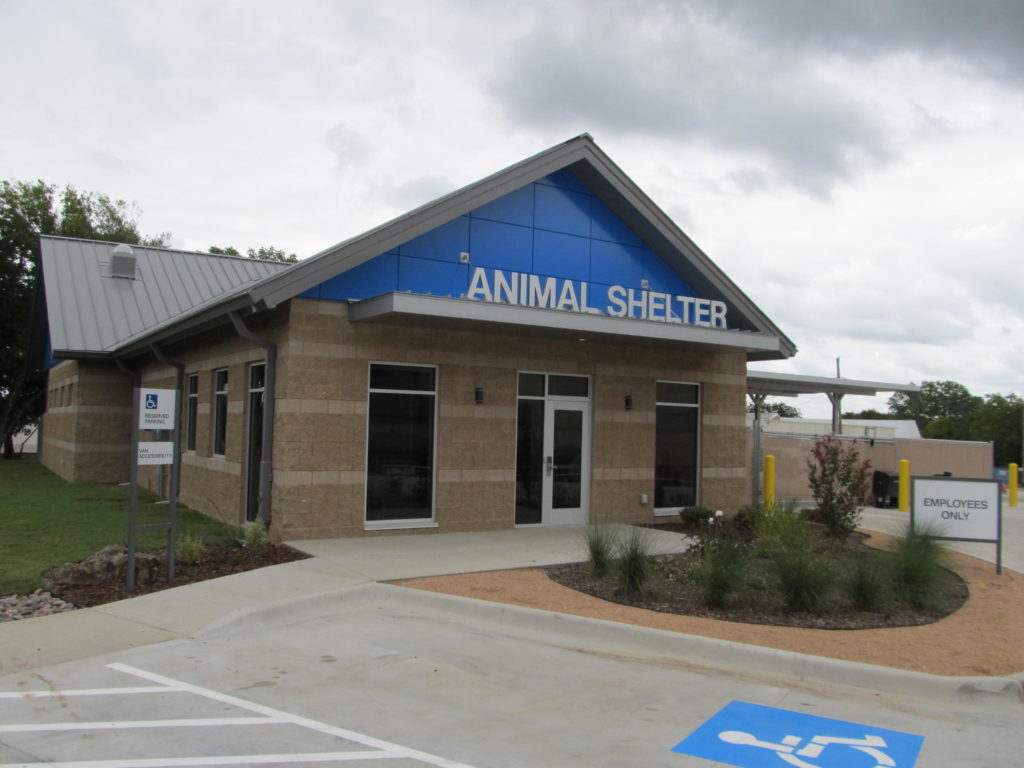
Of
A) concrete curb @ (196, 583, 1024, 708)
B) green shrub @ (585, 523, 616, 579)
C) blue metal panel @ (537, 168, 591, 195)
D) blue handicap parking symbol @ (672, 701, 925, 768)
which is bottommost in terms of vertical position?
blue handicap parking symbol @ (672, 701, 925, 768)

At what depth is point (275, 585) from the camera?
9.34m

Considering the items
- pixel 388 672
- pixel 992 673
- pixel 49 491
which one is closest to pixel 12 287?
pixel 49 491

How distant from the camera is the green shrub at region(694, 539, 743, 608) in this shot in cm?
886

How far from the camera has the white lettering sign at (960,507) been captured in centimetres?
1185

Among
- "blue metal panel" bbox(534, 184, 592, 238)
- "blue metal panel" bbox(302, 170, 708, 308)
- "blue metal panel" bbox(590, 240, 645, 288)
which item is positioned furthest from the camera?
"blue metal panel" bbox(590, 240, 645, 288)

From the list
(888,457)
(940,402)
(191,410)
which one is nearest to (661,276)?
(191,410)

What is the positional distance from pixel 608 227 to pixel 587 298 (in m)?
1.52

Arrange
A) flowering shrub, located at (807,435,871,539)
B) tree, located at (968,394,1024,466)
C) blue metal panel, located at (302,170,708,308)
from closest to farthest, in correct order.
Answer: blue metal panel, located at (302,170,708,308)
flowering shrub, located at (807,435,871,539)
tree, located at (968,394,1024,466)

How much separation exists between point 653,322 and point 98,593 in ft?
28.4

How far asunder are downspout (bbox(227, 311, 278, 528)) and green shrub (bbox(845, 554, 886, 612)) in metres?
7.58

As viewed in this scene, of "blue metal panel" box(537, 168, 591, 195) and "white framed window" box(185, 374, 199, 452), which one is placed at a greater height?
"blue metal panel" box(537, 168, 591, 195)

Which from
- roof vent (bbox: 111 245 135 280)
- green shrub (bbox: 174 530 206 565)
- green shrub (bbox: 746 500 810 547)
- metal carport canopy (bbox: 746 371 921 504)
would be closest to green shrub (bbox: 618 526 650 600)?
green shrub (bbox: 746 500 810 547)

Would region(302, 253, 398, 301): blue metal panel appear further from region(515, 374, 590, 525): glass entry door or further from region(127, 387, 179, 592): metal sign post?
region(127, 387, 179, 592): metal sign post

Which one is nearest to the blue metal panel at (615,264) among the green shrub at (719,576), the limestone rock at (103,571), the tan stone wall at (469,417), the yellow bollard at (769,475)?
the tan stone wall at (469,417)
